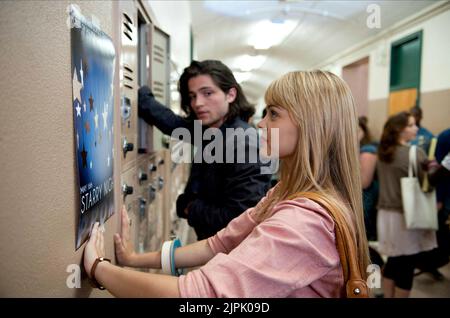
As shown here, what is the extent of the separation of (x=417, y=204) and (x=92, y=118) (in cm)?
109

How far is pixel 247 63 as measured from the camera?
79 centimetres

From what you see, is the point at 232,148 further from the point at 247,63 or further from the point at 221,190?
the point at 247,63

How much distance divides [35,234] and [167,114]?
0.54 meters

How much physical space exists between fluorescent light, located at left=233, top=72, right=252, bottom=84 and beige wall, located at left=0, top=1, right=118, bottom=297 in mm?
351

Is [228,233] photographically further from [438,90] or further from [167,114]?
[438,90]

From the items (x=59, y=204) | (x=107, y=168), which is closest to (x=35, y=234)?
(x=59, y=204)

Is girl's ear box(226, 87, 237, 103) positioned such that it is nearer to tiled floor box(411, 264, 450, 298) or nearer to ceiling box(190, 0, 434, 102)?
ceiling box(190, 0, 434, 102)

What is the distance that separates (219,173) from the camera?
29.0 inches

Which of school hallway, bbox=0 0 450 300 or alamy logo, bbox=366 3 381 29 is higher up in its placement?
alamy logo, bbox=366 3 381 29

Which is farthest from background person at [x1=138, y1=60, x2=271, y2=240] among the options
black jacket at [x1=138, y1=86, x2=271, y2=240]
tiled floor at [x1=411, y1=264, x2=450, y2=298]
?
tiled floor at [x1=411, y1=264, x2=450, y2=298]

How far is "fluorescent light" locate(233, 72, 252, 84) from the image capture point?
743mm

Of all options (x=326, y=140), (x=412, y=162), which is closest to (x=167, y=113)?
(x=326, y=140)

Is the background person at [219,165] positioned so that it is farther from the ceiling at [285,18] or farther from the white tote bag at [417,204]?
the white tote bag at [417,204]

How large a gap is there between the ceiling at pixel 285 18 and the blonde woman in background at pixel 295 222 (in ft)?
0.48
